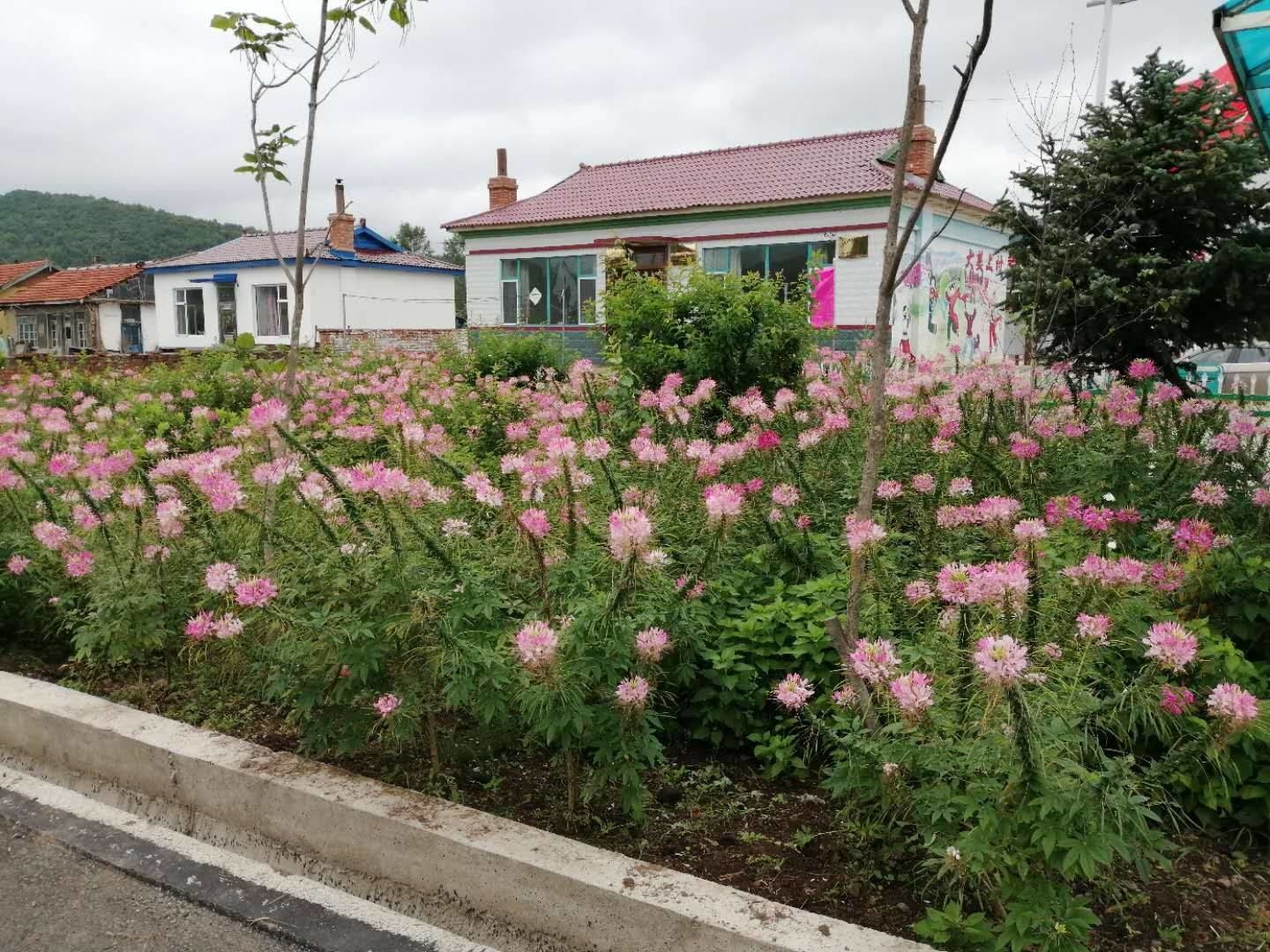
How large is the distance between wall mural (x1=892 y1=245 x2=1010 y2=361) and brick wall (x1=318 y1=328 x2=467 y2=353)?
877 centimetres

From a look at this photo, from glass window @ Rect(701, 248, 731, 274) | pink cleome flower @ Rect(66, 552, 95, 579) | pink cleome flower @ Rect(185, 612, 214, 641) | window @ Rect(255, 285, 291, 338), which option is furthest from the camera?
window @ Rect(255, 285, 291, 338)

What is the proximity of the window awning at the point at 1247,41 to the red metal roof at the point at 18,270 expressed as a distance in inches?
2197

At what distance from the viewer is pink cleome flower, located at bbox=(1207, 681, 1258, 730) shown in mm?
1928

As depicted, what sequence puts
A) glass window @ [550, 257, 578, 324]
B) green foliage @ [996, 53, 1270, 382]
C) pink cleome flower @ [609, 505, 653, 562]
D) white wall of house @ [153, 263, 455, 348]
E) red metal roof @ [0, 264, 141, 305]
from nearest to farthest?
pink cleome flower @ [609, 505, 653, 562] → green foliage @ [996, 53, 1270, 382] → glass window @ [550, 257, 578, 324] → white wall of house @ [153, 263, 455, 348] → red metal roof @ [0, 264, 141, 305]

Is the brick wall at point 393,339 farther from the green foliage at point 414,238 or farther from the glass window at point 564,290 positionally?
the green foliage at point 414,238

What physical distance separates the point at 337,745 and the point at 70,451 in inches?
130

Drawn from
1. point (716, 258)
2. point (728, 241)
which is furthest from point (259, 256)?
point (728, 241)

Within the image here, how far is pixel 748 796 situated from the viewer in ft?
9.33

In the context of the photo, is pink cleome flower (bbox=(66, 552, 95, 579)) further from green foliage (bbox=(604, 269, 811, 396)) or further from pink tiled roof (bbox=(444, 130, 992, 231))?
pink tiled roof (bbox=(444, 130, 992, 231))

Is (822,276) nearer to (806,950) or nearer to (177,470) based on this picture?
(177,470)

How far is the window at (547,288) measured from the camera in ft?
74.8

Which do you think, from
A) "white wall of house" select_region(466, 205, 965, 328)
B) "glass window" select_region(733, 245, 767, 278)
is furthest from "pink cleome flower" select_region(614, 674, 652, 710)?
"glass window" select_region(733, 245, 767, 278)

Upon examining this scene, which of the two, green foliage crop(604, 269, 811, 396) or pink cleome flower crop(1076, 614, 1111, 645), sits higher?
green foliage crop(604, 269, 811, 396)

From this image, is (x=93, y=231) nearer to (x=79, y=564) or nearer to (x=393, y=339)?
(x=393, y=339)
